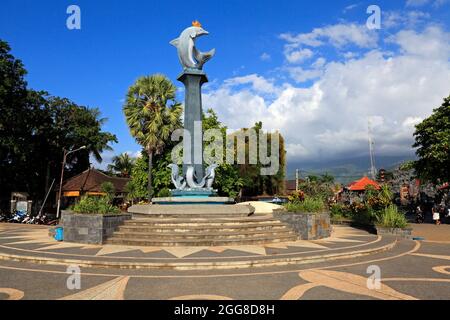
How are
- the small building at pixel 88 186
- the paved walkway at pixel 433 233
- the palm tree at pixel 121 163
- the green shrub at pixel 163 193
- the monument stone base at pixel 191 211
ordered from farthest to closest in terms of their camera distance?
1. the palm tree at pixel 121 163
2. the small building at pixel 88 186
3. the green shrub at pixel 163 193
4. the paved walkway at pixel 433 233
5. the monument stone base at pixel 191 211

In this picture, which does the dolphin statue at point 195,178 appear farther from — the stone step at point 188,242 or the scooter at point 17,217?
the scooter at point 17,217

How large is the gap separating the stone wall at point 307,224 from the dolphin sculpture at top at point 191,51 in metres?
9.95

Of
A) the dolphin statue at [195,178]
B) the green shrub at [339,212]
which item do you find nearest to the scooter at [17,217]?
the dolphin statue at [195,178]

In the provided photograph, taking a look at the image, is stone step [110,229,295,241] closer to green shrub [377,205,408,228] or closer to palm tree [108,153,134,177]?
green shrub [377,205,408,228]

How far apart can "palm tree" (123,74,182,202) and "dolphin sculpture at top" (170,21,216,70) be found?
10684 mm

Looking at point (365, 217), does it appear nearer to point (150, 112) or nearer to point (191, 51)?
point (191, 51)

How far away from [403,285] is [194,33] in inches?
648

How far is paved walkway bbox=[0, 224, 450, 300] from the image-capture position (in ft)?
21.1

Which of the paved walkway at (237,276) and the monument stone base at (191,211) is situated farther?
the monument stone base at (191,211)

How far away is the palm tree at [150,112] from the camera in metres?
29.4

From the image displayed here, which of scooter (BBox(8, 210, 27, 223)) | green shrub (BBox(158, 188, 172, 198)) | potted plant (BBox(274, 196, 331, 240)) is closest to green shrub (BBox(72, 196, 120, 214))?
potted plant (BBox(274, 196, 331, 240))
